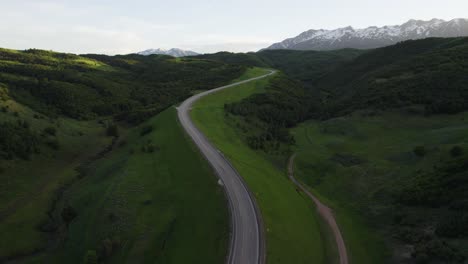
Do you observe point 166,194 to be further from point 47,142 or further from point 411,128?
point 411,128

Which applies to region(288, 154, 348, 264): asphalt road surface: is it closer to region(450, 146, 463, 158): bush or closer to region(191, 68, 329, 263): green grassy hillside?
region(191, 68, 329, 263): green grassy hillside

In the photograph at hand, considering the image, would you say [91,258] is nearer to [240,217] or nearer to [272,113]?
[240,217]

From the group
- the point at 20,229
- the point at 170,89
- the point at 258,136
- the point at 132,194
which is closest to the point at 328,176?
the point at 258,136

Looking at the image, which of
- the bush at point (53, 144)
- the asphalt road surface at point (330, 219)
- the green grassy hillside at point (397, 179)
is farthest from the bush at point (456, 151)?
the bush at point (53, 144)

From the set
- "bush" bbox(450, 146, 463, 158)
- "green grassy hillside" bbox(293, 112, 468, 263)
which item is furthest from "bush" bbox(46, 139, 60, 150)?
"bush" bbox(450, 146, 463, 158)

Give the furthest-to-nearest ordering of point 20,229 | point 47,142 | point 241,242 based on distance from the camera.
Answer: point 47,142 → point 20,229 → point 241,242

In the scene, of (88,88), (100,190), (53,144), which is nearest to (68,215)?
(100,190)
